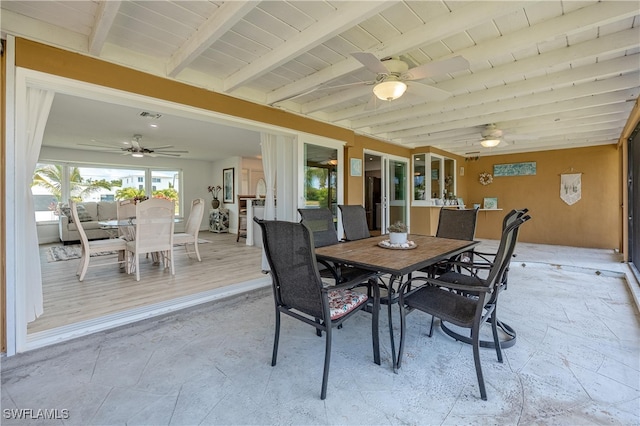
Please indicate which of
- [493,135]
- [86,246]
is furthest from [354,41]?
[86,246]

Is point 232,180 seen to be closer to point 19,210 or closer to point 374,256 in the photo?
point 19,210

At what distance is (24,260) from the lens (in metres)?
2.04

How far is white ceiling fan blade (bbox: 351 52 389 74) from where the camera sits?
1.87 meters

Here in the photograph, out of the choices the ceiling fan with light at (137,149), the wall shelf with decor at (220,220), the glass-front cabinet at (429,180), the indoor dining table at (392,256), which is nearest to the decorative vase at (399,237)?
the indoor dining table at (392,256)

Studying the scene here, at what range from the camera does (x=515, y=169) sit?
23.4ft

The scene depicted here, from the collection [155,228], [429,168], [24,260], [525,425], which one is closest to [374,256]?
[525,425]

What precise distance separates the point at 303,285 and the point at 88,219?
24.6 feet

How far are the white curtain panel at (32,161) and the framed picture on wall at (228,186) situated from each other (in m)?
6.23

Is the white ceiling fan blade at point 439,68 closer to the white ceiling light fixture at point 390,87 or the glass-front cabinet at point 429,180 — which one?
the white ceiling light fixture at point 390,87

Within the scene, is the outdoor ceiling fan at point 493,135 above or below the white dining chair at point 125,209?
above

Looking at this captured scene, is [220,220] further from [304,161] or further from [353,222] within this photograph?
[353,222]

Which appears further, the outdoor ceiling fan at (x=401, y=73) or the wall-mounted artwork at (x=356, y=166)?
the wall-mounted artwork at (x=356, y=166)

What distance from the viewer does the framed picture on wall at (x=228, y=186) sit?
848 cm

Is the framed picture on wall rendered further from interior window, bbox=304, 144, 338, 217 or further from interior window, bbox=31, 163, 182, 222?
interior window, bbox=304, 144, 338, 217
